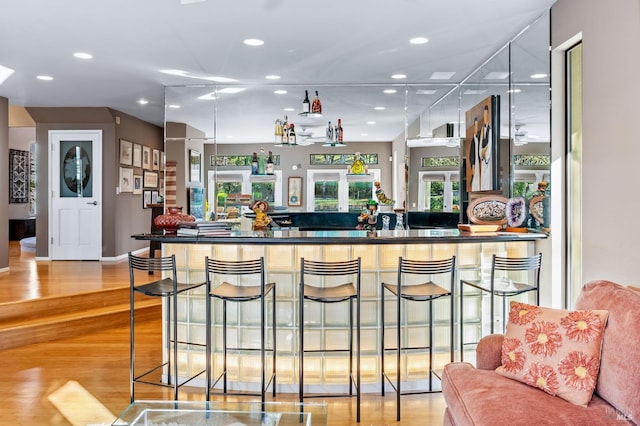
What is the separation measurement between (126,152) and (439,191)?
5569 mm

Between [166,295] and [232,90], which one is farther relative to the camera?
[232,90]

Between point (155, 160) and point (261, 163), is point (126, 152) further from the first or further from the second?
point (261, 163)

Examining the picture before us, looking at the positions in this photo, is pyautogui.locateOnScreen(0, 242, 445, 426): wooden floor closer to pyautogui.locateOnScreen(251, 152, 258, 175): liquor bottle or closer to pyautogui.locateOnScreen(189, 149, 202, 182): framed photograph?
pyautogui.locateOnScreen(189, 149, 202, 182): framed photograph

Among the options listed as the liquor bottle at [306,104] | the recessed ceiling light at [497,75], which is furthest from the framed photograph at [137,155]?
the recessed ceiling light at [497,75]

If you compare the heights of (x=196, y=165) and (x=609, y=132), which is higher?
(x=196, y=165)

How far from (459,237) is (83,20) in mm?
3448

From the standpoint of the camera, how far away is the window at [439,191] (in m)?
6.18

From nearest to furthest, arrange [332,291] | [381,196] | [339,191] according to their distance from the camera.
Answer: [332,291]
[381,196]
[339,191]

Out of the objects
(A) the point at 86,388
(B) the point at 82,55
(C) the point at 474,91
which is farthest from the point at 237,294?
(C) the point at 474,91

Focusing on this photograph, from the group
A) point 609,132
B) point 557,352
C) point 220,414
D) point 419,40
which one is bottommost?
point 220,414

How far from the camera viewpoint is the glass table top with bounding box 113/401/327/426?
7.97ft

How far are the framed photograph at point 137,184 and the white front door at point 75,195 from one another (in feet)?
2.91

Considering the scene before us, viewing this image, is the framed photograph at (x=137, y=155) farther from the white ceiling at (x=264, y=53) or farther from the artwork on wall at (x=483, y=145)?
the artwork on wall at (x=483, y=145)

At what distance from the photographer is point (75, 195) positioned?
8.62 m
